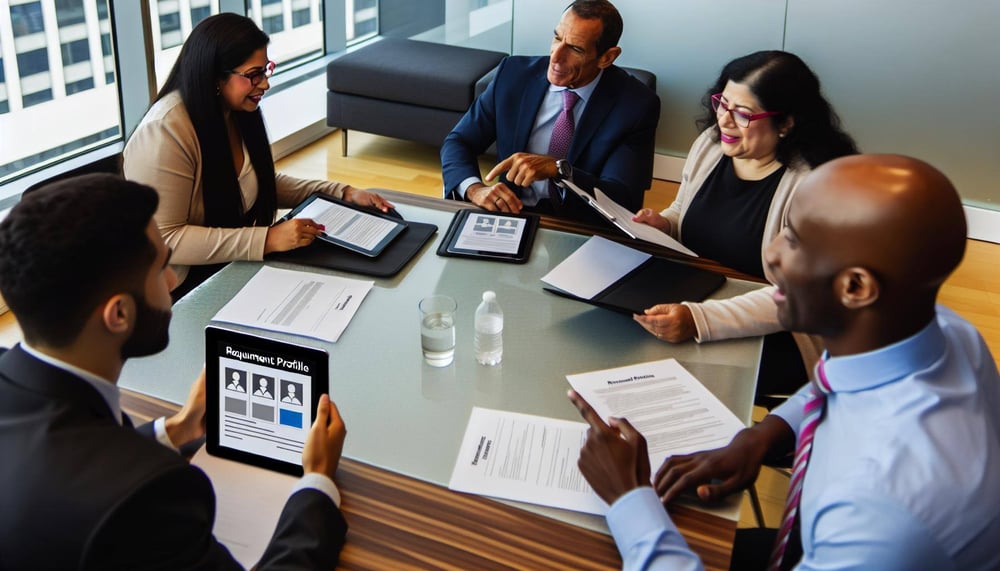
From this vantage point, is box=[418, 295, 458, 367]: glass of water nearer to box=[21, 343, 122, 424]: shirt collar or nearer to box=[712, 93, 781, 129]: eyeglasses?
box=[21, 343, 122, 424]: shirt collar

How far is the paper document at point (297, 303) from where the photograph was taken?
179cm

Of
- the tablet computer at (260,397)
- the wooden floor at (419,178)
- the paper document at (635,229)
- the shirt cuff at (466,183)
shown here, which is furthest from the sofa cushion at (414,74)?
the tablet computer at (260,397)

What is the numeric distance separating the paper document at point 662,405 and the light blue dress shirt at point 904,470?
25 cm

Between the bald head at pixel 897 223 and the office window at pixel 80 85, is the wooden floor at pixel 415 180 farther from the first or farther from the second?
the bald head at pixel 897 223

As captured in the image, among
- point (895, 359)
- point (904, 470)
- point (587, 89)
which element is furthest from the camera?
point (587, 89)

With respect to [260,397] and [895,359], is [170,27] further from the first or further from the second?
[895,359]

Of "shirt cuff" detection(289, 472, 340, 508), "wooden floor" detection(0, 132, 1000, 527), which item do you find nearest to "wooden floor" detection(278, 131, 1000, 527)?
"wooden floor" detection(0, 132, 1000, 527)

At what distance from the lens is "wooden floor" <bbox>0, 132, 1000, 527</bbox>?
3.55 m

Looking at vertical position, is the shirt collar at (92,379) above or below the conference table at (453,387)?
above

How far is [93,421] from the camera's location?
1.06 meters

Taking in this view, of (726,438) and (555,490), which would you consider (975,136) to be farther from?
(555,490)

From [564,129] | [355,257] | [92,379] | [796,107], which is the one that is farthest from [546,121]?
[92,379]

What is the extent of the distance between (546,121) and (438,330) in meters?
1.40

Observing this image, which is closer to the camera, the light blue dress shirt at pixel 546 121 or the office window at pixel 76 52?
the light blue dress shirt at pixel 546 121
